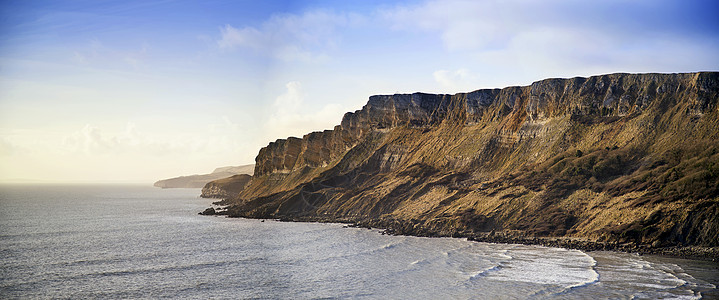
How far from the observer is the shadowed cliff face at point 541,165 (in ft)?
188

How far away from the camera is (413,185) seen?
3602 inches

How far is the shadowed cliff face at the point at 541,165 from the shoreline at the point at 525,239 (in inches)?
25.3

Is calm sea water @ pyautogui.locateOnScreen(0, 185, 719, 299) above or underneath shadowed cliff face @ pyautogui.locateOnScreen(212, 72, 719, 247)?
underneath

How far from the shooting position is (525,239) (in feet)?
198

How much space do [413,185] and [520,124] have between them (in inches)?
877

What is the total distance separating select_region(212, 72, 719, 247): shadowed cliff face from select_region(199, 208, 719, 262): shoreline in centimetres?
64

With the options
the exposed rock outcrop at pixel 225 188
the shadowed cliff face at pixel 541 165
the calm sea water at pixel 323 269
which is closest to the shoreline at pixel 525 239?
the shadowed cliff face at pixel 541 165

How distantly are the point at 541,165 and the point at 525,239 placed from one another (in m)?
20.2

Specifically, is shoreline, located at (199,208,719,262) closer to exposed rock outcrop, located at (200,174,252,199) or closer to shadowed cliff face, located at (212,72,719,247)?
shadowed cliff face, located at (212,72,719,247)

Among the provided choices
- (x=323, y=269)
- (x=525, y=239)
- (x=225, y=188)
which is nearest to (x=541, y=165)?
(x=525, y=239)

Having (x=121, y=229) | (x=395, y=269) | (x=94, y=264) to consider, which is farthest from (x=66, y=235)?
(x=395, y=269)

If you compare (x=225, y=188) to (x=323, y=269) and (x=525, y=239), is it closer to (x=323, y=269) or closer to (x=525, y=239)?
(x=525, y=239)

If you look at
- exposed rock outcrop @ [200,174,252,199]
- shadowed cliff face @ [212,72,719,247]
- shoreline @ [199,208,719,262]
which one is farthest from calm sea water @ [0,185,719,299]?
exposed rock outcrop @ [200,174,252,199]

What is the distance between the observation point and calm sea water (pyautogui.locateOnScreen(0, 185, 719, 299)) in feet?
119
